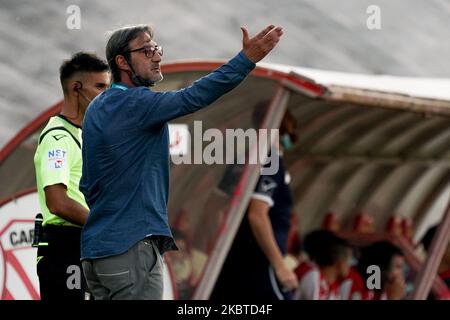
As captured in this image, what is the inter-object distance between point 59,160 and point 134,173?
0.99 m

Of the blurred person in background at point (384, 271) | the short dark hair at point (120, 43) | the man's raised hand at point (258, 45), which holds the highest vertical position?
the short dark hair at point (120, 43)

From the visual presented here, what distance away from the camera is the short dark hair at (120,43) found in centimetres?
571

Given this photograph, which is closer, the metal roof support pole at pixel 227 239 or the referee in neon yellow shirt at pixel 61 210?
the referee in neon yellow shirt at pixel 61 210

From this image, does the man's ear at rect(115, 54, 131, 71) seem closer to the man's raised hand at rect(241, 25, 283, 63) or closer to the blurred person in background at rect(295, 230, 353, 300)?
the man's raised hand at rect(241, 25, 283, 63)

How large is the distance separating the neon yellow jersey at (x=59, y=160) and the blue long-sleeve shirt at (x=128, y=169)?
0.81 m

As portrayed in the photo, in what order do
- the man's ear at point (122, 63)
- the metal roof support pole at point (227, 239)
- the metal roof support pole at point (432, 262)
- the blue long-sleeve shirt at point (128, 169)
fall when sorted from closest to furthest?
the blue long-sleeve shirt at point (128, 169) < the man's ear at point (122, 63) < the metal roof support pole at point (227, 239) < the metal roof support pole at point (432, 262)

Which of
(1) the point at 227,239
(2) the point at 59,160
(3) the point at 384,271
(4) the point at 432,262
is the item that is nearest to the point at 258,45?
(2) the point at 59,160

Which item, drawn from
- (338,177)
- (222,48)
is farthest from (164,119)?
(338,177)

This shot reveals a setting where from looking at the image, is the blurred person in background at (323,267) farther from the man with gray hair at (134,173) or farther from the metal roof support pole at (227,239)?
the man with gray hair at (134,173)

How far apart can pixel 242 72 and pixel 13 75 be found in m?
3.89

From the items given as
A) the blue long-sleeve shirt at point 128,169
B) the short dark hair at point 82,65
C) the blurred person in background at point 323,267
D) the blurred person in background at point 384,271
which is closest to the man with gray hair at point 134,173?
the blue long-sleeve shirt at point 128,169

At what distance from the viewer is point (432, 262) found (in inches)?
408

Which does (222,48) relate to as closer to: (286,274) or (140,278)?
(286,274)

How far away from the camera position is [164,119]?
5445 millimetres
